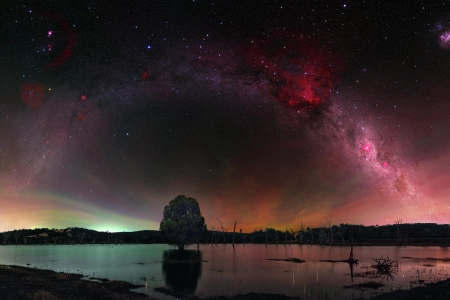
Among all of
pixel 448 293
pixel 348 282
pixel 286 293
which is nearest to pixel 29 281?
pixel 286 293

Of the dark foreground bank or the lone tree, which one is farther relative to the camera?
the lone tree

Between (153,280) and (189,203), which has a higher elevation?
(189,203)

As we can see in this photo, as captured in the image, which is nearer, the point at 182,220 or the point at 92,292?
the point at 92,292

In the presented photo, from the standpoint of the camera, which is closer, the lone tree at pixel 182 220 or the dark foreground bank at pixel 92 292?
the dark foreground bank at pixel 92 292

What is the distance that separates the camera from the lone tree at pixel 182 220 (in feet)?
289

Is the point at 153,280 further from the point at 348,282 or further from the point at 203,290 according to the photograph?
the point at 348,282

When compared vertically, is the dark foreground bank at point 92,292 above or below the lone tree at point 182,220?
below

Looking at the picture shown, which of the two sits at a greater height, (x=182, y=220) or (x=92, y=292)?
(x=182, y=220)

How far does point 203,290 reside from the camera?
119 feet

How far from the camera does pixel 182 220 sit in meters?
87.4

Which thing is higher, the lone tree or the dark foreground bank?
the lone tree

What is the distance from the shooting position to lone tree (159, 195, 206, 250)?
289 ft

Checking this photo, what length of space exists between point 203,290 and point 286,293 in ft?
29.7

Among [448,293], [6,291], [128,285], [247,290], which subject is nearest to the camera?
[6,291]
